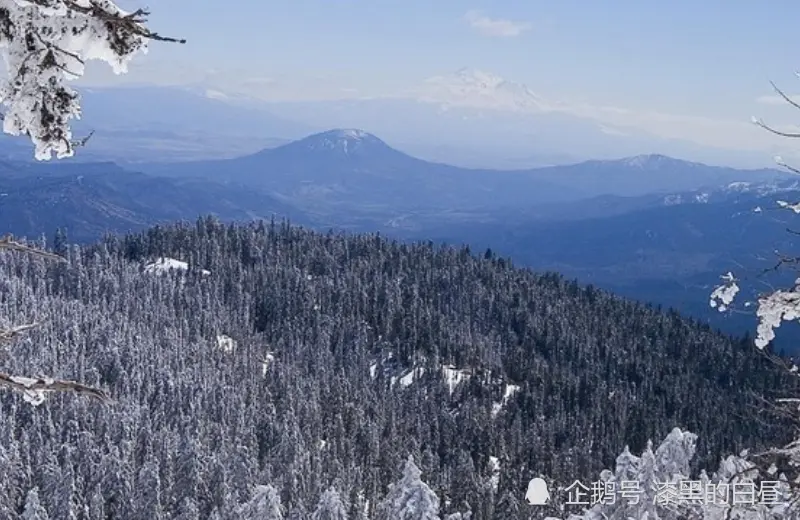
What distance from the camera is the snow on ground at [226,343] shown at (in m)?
142

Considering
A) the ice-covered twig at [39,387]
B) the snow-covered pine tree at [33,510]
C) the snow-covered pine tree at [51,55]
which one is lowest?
the snow-covered pine tree at [33,510]

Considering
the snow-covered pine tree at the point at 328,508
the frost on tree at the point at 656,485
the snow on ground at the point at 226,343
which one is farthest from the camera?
the snow on ground at the point at 226,343

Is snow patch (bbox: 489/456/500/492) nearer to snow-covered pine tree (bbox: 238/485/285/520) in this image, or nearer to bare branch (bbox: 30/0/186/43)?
snow-covered pine tree (bbox: 238/485/285/520)

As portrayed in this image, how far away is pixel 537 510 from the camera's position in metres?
86.6

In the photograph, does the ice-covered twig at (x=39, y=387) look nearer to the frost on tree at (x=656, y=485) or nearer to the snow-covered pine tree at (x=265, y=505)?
the frost on tree at (x=656, y=485)

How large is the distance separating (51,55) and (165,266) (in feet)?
598

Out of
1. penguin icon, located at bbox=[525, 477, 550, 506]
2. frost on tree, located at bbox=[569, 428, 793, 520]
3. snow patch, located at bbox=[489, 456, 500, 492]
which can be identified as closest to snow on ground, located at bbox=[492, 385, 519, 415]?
snow patch, located at bbox=[489, 456, 500, 492]

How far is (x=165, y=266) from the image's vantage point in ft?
588

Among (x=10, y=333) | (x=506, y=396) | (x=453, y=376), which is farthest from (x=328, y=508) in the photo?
(x=453, y=376)

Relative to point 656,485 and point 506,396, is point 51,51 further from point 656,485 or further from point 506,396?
point 506,396

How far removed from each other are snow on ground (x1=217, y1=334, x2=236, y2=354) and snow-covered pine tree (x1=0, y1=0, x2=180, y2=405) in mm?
137804

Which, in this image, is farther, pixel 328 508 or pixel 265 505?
pixel 328 508

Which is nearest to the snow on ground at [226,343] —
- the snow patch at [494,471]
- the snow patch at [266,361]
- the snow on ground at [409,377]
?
the snow patch at [266,361]

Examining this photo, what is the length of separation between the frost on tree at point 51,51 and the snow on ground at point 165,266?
175m
